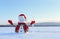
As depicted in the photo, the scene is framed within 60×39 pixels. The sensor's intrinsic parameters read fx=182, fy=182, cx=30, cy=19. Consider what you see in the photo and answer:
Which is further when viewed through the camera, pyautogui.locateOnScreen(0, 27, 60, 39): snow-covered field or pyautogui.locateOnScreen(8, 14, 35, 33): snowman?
pyautogui.locateOnScreen(8, 14, 35, 33): snowman

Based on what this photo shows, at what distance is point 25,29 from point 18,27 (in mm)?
171

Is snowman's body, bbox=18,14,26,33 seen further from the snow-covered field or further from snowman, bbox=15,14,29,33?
the snow-covered field

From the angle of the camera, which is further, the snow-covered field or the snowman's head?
the snowman's head

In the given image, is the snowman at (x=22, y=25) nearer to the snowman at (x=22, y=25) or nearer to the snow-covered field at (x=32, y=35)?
the snowman at (x=22, y=25)

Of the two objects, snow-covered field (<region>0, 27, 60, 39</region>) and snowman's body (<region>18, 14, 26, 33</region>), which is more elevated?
snowman's body (<region>18, 14, 26, 33</region>)

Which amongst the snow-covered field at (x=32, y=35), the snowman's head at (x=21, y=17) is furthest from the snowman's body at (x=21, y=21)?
the snow-covered field at (x=32, y=35)

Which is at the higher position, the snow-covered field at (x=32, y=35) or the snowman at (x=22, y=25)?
the snowman at (x=22, y=25)

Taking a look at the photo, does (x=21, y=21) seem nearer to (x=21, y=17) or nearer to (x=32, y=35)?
(x=21, y=17)

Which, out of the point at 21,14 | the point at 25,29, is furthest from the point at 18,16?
the point at 25,29

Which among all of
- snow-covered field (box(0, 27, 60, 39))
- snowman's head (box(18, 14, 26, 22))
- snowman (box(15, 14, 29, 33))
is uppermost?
snowman's head (box(18, 14, 26, 22))

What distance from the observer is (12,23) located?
4289 millimetres

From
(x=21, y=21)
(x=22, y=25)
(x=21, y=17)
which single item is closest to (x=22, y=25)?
(x=22, y=25)

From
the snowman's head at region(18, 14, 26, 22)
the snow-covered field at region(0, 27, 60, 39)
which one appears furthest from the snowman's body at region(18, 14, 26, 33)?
the snow-covered field at region(0, 27, 60, 39)

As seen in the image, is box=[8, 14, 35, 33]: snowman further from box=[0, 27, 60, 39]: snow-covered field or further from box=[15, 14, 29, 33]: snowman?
box=[0, 27, 60, 39]: snow-covered field
